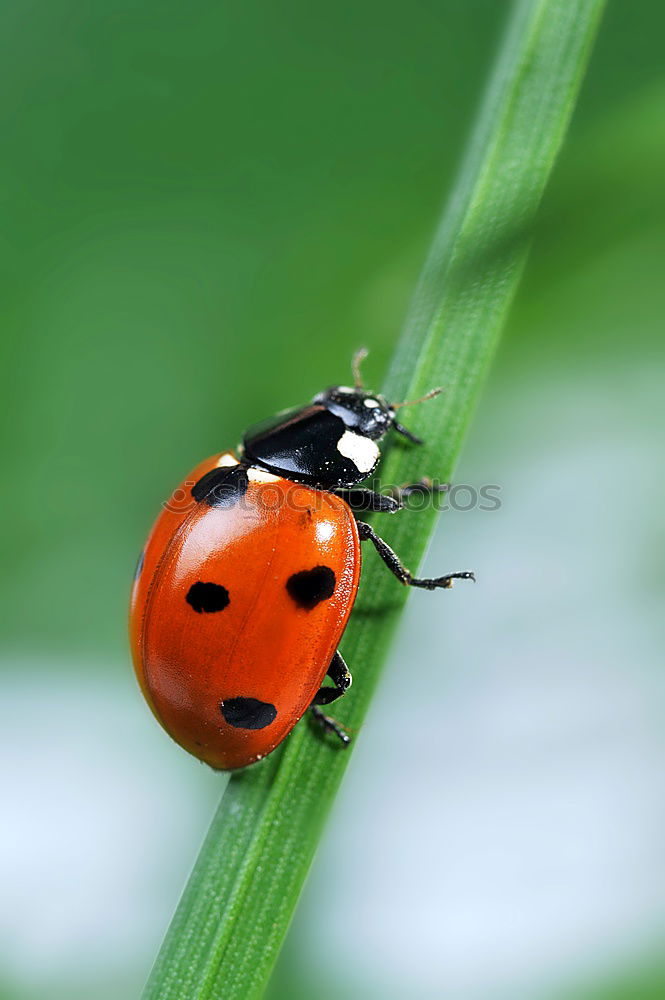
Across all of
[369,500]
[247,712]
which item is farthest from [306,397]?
[247,712]

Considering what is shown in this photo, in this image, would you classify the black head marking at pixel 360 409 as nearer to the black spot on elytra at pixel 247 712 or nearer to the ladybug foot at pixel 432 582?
the ladybug foot at pixel 432 582

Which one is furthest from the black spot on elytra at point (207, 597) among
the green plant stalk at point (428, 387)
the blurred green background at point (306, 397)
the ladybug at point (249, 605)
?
the blurred green background at point (306, 397)

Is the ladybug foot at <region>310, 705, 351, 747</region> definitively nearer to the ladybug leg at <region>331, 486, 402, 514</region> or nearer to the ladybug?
the ladybug

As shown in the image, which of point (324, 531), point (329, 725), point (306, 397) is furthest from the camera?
point (306, 397)

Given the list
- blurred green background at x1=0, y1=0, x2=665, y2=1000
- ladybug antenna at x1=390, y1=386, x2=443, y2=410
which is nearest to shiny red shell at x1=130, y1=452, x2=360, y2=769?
ladybug antenna at x1=390, y1=386, x2=443, y2=410

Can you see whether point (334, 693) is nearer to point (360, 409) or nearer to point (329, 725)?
point (329, 725)

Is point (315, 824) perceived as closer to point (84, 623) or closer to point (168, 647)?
point (168, 647)

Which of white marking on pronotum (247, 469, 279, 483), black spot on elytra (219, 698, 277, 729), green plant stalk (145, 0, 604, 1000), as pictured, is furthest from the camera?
white marking on pronotum (247, 469, 279, 483)
